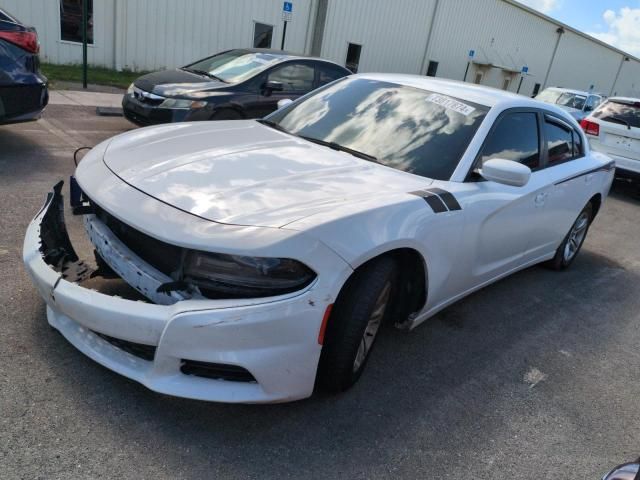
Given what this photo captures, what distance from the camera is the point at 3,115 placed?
219 inches

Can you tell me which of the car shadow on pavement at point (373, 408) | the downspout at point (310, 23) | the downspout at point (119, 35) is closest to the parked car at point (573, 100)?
the downspout at point (310, 23)

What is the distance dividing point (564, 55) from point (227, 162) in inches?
1551

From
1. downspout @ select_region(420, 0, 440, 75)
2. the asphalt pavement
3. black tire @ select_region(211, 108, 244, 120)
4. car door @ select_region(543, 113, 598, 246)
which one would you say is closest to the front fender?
the asphalt pavement

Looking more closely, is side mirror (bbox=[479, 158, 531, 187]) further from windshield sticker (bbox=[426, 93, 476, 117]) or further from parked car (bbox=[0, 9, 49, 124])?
parked car (bbox=[0, 9, 49, 124])

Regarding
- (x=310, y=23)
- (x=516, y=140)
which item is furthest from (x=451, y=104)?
(x=310, y=23)

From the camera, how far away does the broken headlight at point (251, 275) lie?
222cm

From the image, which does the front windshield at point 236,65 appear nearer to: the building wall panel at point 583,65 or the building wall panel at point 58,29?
the building wall panel at point 58,29

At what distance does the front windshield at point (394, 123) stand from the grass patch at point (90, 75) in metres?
9.08

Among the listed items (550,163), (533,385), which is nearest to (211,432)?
(533,385)

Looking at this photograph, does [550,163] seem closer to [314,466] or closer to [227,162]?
[227,162]

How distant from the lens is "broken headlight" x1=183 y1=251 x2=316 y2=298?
222 centimetres

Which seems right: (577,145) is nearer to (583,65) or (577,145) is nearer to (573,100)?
(573,100)

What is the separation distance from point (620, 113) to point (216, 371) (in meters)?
9.63

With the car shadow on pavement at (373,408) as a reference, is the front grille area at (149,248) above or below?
above
